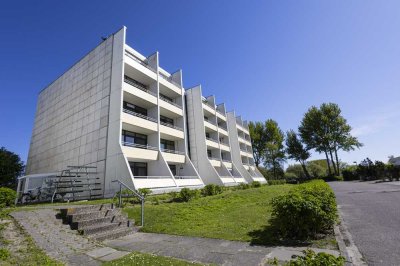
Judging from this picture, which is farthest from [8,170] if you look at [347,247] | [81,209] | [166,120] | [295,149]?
[295,149]

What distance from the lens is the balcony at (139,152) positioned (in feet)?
62.3

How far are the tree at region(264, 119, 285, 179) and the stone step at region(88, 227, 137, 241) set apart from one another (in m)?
55.0

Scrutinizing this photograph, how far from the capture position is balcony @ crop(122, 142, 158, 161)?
62.3 ft

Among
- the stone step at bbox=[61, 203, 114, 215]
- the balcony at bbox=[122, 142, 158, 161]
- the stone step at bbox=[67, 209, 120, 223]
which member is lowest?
the stone step at bbox=[67, 209, 120, 223]

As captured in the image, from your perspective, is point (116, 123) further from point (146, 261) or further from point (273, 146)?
point (273, 146)

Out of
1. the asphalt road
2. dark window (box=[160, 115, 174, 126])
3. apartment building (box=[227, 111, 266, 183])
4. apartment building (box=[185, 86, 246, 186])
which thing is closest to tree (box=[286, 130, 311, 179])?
apartment building (box=[227, 111, 266, 183])

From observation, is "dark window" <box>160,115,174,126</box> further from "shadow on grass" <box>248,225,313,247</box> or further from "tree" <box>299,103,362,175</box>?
"tree" <box>299,103,362,175</box>

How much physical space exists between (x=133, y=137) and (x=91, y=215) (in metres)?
15.4

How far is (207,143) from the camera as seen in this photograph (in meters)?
33.2

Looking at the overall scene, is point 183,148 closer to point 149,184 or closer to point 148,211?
point 149,184

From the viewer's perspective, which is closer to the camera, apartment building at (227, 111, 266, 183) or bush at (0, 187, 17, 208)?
bush at (0, 187, 17, 208)

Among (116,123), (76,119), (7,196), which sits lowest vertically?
(7,196)

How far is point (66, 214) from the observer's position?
7.91 metres

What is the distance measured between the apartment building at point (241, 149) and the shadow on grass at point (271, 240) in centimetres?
3435
